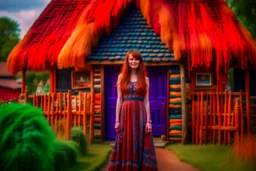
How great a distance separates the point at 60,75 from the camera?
13.4 meters

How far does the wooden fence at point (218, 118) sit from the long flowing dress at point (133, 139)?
15.7 ft

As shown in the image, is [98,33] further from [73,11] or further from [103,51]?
[73,11]

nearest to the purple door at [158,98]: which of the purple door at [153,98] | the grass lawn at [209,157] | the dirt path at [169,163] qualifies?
the purple door at [153,98]

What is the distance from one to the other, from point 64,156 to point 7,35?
33852 mm

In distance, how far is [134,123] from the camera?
20.6 ft

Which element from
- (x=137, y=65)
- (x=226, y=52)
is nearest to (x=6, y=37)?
(x=226, y=52)

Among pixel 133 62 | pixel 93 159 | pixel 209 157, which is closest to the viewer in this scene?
pixel 133 62

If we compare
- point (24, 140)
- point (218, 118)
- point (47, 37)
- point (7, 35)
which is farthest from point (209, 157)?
point (7, 35)

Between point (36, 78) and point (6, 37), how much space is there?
1199 centimetres

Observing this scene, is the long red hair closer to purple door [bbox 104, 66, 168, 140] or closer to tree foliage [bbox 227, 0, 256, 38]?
purple door [bbox 104, 66, 168, 140]

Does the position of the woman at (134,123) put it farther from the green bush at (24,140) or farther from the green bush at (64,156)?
the green bush at (24,140)

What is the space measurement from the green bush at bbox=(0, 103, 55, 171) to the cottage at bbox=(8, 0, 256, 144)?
5515 mm

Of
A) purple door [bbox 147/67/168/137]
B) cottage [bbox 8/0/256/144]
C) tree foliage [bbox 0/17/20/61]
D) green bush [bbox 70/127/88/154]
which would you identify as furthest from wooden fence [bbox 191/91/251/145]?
tree foliage [bbox 0/17/20/61]

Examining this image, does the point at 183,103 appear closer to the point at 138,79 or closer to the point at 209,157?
the point at 209,157
